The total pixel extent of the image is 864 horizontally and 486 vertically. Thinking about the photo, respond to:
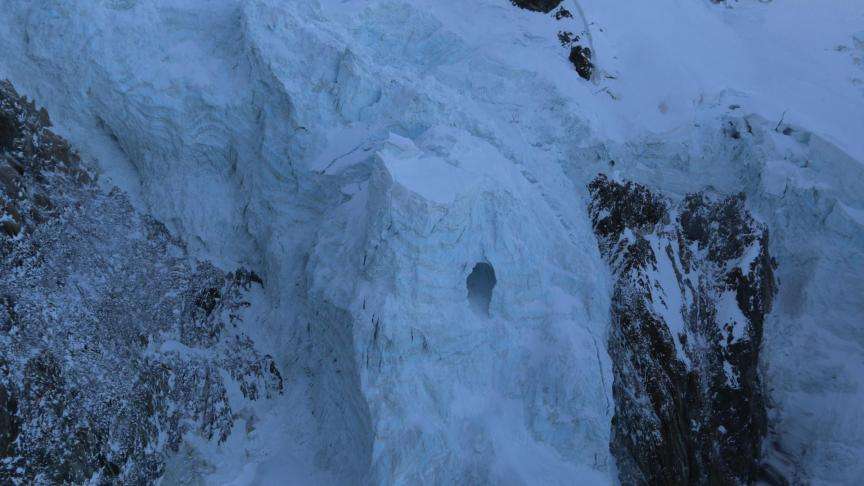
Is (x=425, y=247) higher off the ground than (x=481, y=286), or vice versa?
(x=425, y=247)

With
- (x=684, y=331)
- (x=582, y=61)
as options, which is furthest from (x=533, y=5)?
(x=684, y=331)

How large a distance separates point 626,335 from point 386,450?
5771 mm

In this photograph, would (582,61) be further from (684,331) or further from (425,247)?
(425,247)

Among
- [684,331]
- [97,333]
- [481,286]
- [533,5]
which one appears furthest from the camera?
[533,5]

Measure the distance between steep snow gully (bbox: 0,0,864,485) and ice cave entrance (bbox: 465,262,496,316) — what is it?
0.05 metres

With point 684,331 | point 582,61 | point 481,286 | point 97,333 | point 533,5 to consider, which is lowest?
point 684,331

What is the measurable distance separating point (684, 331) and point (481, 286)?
17.5 feet

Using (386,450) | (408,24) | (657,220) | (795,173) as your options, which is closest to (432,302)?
(386,450)

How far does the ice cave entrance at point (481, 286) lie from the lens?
1150cm

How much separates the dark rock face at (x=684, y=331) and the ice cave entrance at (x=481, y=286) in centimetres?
289

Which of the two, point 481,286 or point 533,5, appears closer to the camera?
point 481,286

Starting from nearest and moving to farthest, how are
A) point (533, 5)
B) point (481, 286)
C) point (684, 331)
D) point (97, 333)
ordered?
1. point (97, 333)
2. point (481, 286)
3. point (684, 331)
4. point (533, 5)

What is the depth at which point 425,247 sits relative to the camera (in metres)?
10.5

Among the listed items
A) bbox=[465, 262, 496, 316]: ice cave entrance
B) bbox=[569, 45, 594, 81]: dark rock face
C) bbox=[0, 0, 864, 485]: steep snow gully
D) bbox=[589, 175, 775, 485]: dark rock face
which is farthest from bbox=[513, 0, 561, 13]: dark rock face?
bbox=[465, 262, 496, 316]: ice cave entrance
